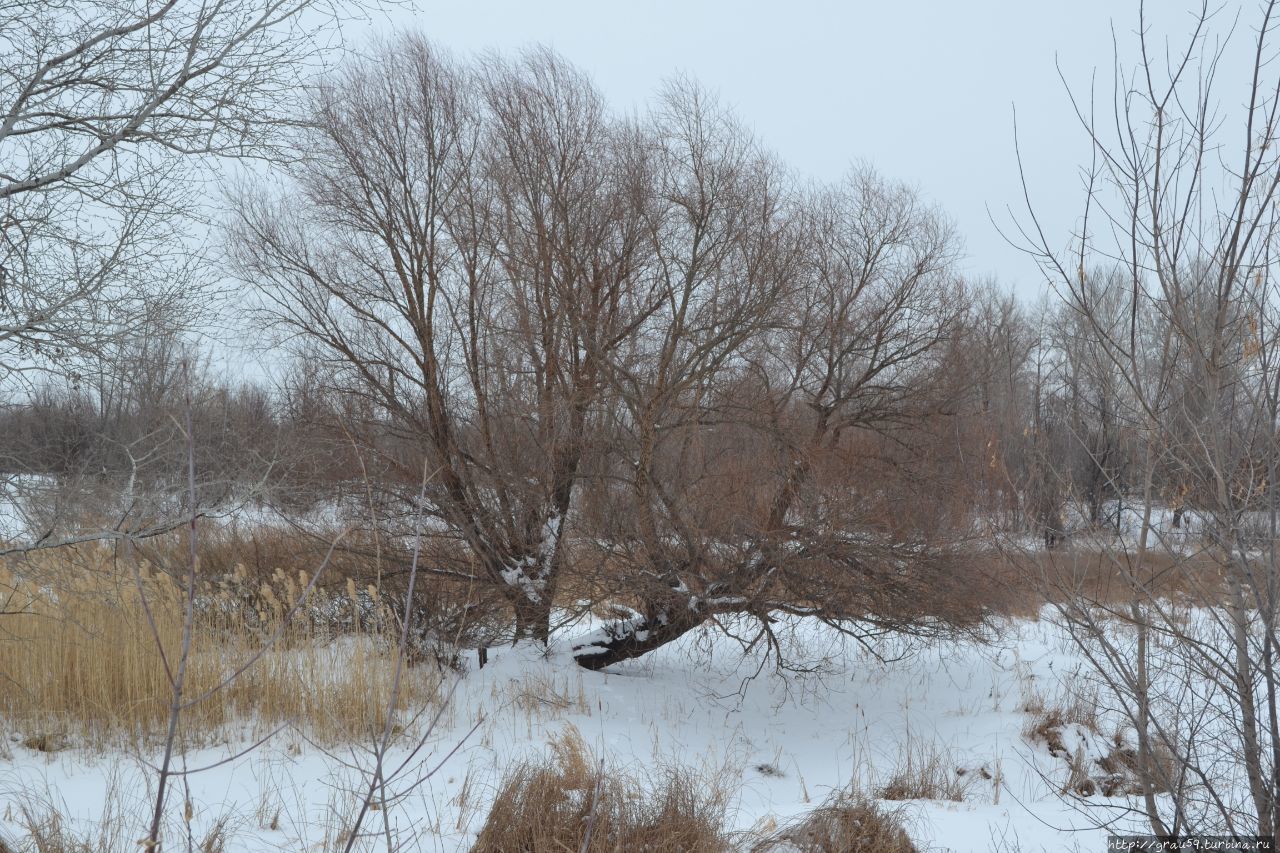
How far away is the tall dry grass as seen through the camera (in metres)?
5.98

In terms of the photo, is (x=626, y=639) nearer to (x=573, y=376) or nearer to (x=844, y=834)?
(x=573, y=376)

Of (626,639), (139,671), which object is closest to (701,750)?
(626,639)

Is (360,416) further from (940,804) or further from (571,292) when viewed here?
(940,804)

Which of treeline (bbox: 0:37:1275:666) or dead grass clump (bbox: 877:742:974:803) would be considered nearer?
dead grass clump (bbox: 877:742:974:803)

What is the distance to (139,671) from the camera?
20.5 ft

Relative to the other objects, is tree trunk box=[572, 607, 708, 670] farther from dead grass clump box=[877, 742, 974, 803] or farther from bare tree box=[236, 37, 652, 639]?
dead grass clump box=[877, 742, 974, 803]

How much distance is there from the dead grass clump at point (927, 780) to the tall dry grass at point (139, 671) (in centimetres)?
327

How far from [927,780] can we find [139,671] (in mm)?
5476

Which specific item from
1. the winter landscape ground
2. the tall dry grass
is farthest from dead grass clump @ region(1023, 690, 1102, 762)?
the tall dry grass

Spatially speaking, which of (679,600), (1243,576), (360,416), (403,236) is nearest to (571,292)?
(403,236)

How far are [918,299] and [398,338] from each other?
5.83 m

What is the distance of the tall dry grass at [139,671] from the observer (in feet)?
19.6

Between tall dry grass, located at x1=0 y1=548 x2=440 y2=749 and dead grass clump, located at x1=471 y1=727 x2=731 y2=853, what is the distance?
111cm

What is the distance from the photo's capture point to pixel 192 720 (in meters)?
6.02
